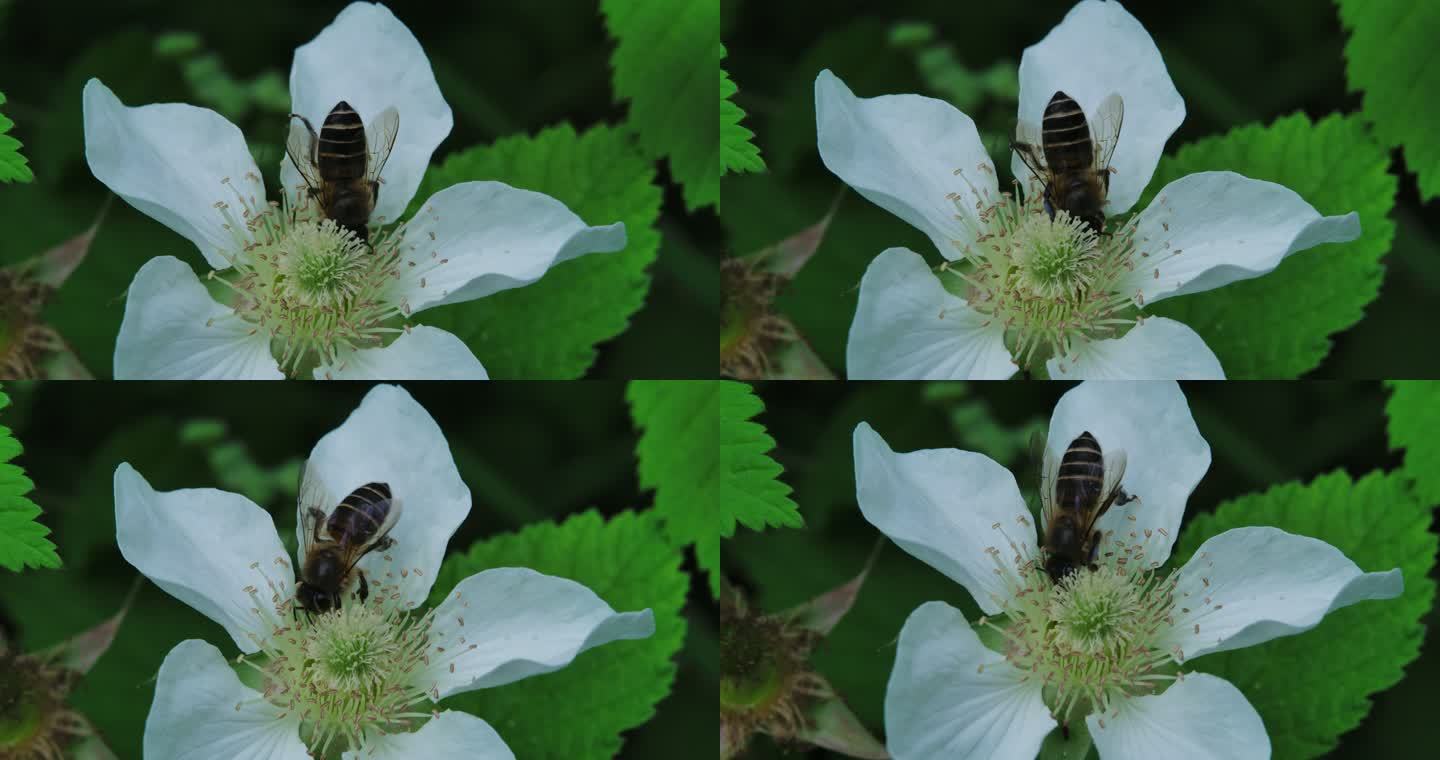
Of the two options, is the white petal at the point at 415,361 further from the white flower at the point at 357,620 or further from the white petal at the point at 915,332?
the white petal at the point at 915,332

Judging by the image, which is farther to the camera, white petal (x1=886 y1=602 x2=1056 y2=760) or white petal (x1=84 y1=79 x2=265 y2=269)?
white petal (x1=84 y1=79 x2=265 y2=269)

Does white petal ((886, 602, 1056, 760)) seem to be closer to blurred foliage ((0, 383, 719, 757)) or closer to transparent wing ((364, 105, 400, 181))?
blurred foliage ((0, 383, 719, 757))

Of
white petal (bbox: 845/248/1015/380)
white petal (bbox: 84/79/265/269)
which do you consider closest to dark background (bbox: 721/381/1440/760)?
white petal (bbox: 845/248/1015/380)

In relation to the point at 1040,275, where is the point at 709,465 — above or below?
below

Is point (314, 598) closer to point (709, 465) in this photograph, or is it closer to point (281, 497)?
point (281, 497)

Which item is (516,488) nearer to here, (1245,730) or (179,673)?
(179,673)

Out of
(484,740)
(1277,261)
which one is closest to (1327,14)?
(1277,261)

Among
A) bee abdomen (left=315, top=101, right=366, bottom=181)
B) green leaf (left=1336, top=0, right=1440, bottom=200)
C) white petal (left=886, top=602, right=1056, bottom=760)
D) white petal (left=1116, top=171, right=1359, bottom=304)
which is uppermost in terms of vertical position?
green leaf (left=1336, top=0, right=1440, bottom=200)

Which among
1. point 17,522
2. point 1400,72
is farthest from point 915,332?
point 17,522

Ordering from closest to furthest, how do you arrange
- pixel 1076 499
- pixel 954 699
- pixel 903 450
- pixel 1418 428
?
pixel 954 699 < pixel 1076 499 < pixel 903 450 < pixel 1418 428
